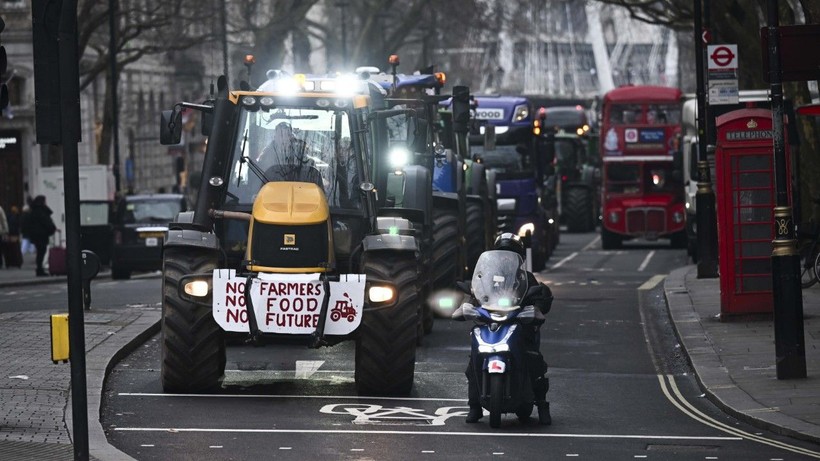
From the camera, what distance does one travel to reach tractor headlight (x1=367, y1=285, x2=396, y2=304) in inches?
580

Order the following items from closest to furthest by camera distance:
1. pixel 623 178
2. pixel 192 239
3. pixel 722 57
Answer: pixel 192 239 < pixel 722 57 < pixel 623 178

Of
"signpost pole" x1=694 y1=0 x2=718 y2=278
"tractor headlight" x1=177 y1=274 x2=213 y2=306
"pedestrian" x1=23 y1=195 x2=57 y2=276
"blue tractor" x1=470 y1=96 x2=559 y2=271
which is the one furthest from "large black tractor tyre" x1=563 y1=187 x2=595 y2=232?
"tractor headlight" x1=177 y1=274 x2=213 y2=306

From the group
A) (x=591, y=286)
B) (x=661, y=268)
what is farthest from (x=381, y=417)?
(x=661, y=268)

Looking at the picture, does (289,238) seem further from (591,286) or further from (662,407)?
(591,286)

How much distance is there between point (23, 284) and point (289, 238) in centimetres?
2168

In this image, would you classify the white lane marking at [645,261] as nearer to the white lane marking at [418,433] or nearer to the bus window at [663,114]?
the bus window at [663,114]

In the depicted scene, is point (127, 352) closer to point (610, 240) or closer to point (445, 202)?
point (445, 202)

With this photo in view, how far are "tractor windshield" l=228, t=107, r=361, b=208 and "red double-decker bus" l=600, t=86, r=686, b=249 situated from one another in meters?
28.3

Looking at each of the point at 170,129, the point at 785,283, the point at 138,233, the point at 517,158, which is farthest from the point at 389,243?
the point at 138,233

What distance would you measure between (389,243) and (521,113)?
19.7 meters

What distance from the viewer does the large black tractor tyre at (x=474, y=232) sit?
2494 cm

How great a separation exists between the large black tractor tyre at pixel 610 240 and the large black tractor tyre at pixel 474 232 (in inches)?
808

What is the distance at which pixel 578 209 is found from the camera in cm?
5547

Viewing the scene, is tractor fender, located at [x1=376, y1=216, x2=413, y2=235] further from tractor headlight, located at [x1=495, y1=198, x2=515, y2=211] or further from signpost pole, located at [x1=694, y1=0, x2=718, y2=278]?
tractor headlight, located at [x1=495, y1=198, x2=515, y2=211]
